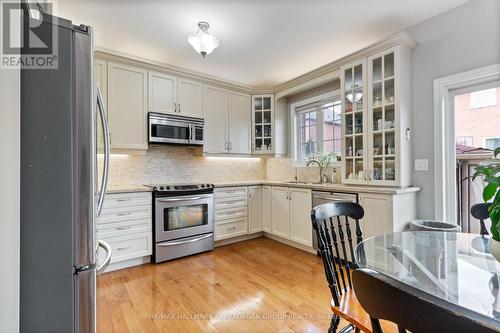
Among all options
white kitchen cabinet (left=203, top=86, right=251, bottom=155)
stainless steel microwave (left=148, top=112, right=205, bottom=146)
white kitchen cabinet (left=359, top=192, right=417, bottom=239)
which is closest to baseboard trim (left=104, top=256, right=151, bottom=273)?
stainless steel microwave (left=148, top=112, right=205, bottom=146)

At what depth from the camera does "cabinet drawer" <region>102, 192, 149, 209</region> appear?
2721 millimetres

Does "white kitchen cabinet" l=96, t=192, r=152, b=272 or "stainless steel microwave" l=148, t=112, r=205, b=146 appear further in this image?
"stainless steel microwave" l=148, t=112, r=205, b=146

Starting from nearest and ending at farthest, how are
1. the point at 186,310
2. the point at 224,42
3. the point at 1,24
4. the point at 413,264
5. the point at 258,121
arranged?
the point at 1,24 → the point at 413,264 → the point at 186,310 → the point at 224,42 → the point at 258,121

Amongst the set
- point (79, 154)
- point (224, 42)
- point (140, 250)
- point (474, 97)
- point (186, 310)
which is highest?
point (224, 42)

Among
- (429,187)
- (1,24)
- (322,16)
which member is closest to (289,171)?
(429,187)

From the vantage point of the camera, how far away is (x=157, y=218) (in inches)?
118

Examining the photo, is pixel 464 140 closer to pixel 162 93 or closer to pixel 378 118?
pixel 378 118

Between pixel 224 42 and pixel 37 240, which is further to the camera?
pixel 224 42

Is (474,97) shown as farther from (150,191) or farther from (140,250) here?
(140,250)

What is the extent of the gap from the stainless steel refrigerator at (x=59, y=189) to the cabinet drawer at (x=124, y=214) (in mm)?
1806

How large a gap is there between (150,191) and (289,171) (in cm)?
240

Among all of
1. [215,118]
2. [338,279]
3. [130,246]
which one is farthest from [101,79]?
[338,279]

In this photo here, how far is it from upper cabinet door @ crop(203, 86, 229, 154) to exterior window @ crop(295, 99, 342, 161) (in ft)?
4.34

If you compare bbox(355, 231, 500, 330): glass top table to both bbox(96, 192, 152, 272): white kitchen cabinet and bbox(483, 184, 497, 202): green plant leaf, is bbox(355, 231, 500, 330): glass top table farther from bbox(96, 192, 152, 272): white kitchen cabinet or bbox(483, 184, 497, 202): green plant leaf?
bbox(96, 192, 152, 272): white kitchen cabinet
